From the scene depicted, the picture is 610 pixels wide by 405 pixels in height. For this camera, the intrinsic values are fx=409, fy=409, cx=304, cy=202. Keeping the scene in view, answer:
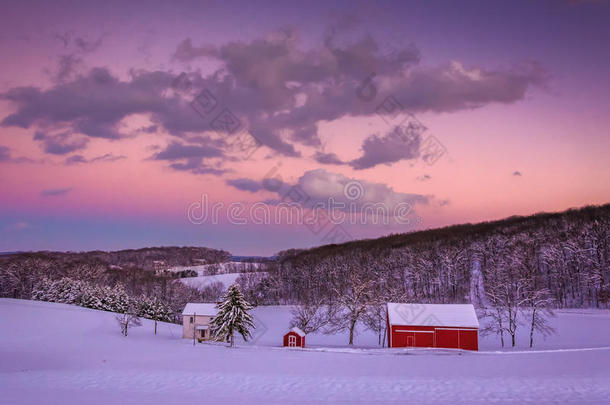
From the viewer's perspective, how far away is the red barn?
43.4 m

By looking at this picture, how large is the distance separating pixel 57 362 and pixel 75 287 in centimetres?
7779

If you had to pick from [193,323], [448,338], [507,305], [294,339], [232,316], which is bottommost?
[193,323]

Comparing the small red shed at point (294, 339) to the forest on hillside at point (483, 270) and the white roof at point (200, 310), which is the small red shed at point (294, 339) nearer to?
the forest on hillside at point (483, 270)

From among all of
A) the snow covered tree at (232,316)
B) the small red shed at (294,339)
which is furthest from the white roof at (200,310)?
the small red shed at (294,339)

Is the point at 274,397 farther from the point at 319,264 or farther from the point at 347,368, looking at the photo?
the point at 319,264

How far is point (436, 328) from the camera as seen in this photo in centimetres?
4388

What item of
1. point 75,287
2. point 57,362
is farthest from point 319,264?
point 57,362

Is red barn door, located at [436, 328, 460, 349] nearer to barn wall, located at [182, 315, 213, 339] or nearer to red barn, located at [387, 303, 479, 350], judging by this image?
red barn, located at [387, 303, 479, 350]

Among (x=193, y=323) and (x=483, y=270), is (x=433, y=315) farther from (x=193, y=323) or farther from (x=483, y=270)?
(x=483, y=270)

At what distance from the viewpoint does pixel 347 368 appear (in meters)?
26.5

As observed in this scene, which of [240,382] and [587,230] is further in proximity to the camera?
[587,230]

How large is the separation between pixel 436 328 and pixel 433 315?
150cm

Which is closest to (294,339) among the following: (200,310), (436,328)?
(436,328)

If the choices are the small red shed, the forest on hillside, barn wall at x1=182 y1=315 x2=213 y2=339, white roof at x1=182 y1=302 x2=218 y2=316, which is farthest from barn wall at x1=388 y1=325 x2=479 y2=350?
barn wall at x1=182 y1=315 x2=213 y2=339
